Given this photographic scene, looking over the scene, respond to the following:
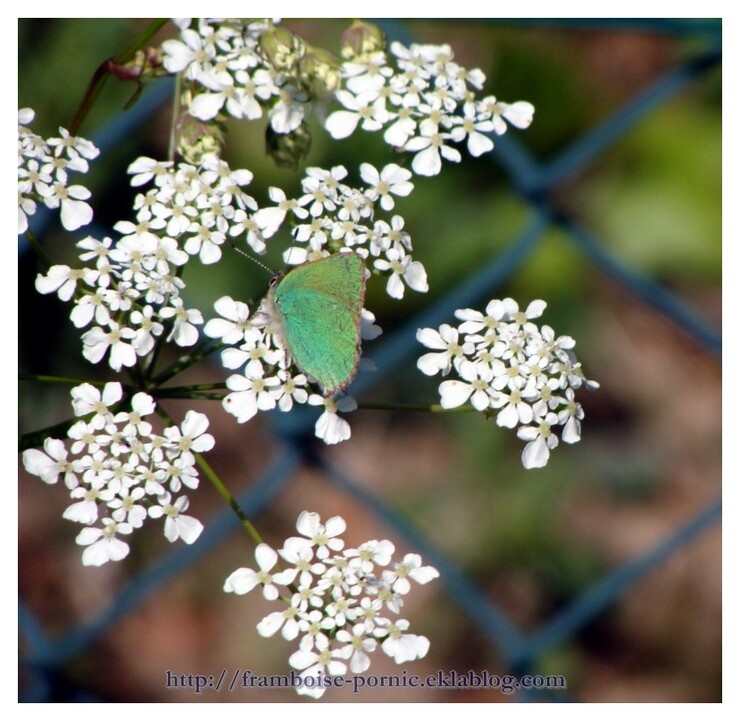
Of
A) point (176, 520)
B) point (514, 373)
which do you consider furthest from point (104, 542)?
point (514, 373)

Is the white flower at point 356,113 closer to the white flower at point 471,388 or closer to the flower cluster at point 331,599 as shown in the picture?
the white flower at point 471,388

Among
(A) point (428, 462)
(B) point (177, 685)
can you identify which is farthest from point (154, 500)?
(A) point (428, 462)

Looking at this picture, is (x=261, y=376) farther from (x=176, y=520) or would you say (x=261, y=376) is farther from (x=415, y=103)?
(x=415, y=103)

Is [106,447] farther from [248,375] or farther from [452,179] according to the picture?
[452,179]

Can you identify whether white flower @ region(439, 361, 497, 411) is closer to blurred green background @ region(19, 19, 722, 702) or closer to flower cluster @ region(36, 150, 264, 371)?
flower cluster @ region(36, 150, 264, 371)

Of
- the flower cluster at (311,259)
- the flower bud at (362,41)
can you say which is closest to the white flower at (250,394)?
the flower cluster at (311,259)
